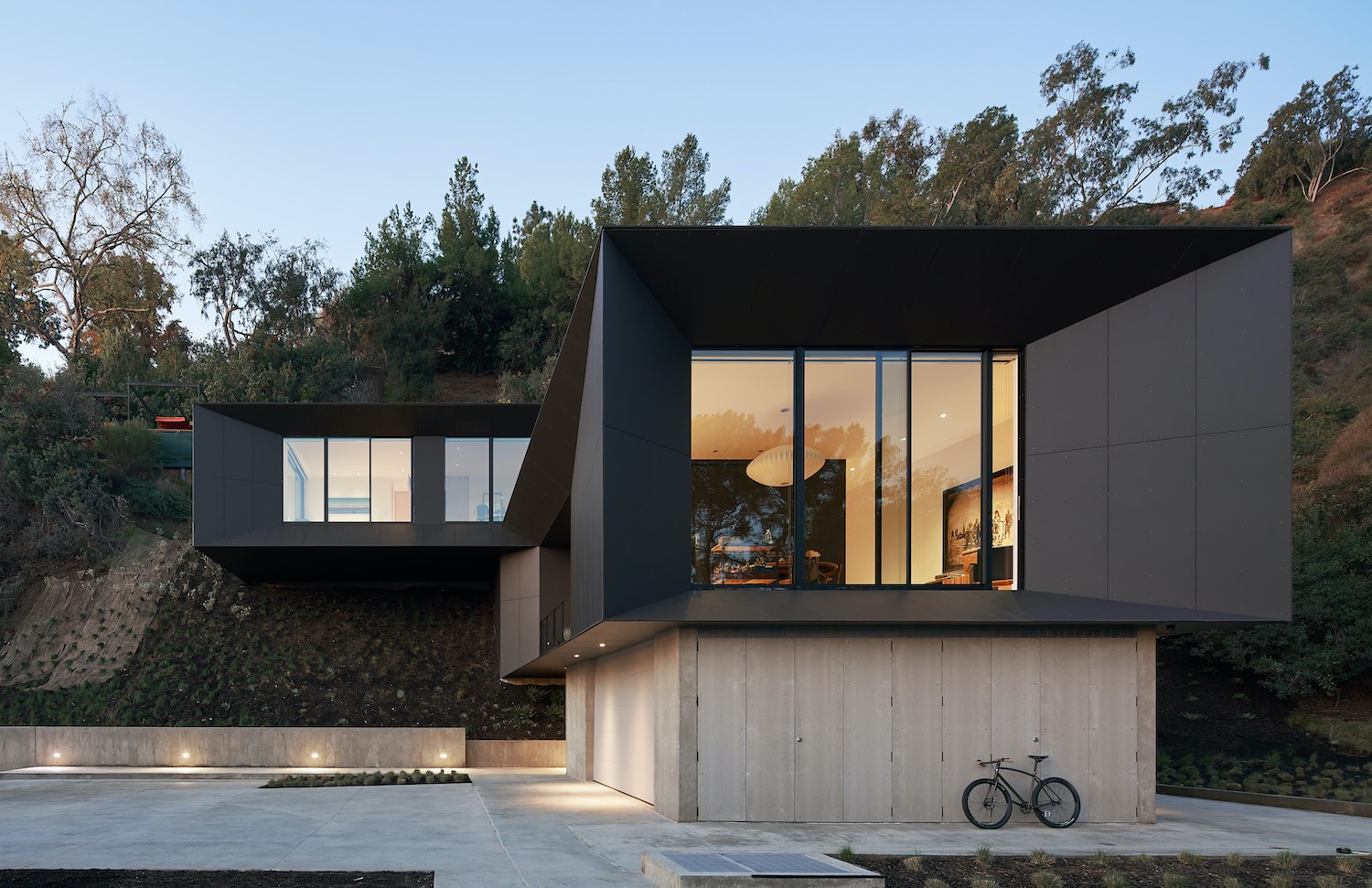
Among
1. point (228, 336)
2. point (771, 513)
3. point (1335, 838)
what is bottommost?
point (1335, 838)

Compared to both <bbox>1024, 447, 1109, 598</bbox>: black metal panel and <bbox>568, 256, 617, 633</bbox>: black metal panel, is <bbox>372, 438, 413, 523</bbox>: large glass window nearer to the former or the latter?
<bbox>568, 256, 617, 633</bbox>: black metal panel

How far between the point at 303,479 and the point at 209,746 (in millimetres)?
6597

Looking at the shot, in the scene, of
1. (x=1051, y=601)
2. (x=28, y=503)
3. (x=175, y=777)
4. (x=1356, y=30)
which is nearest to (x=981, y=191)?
(x=1356, y=30)

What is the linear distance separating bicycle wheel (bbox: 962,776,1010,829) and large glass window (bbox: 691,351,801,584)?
10.6 feet

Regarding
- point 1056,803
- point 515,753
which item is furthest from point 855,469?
point 515,753

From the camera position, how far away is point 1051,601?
38.0 ft

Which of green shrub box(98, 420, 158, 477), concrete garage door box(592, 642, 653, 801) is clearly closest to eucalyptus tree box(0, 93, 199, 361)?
green shrub box(98, 420, 158, 477)

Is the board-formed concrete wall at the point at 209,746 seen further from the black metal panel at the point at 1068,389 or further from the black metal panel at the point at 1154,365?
the black metal panel at the point at 1154,365

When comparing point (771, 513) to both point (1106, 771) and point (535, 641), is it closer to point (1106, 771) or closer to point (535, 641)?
point (1106, 771)

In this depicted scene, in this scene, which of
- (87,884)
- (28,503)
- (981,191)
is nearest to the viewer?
(87,884)

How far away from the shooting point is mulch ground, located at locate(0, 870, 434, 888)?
7.35 m

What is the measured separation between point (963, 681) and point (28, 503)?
31.0 m

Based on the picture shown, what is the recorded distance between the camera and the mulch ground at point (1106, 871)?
7.75 meters

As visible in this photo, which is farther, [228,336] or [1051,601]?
[228,336]
